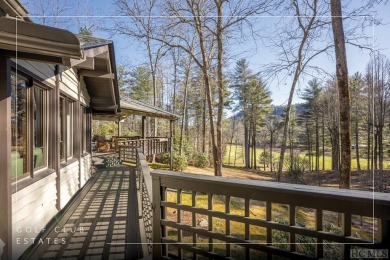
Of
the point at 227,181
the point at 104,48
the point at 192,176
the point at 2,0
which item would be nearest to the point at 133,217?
the point at 192,176

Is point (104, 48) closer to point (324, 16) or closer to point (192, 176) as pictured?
point (192, 176)

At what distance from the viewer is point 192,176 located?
1.51 meters

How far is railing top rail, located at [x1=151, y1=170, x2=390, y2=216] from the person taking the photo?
40.7 inches

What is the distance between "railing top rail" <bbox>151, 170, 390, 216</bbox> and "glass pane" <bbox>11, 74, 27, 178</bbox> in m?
1.62

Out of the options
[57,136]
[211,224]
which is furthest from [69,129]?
[211,224]

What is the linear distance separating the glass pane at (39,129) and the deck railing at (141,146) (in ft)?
16.3

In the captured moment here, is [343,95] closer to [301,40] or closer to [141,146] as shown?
[301,40]

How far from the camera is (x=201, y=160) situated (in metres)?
12.0

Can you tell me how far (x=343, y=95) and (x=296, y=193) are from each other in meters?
3.36

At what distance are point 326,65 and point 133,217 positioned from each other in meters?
4.18

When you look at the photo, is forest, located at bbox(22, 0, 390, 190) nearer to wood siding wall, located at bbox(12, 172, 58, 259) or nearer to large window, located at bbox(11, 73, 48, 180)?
large window, located at bbox(11, 73, 48, 180)

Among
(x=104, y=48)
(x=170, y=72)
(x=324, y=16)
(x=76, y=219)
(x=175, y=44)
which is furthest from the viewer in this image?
(x=170, y=72)

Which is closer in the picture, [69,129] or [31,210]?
[31,210]

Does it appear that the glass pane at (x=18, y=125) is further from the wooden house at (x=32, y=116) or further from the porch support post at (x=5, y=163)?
the porch support post at (x=5, y=163)
